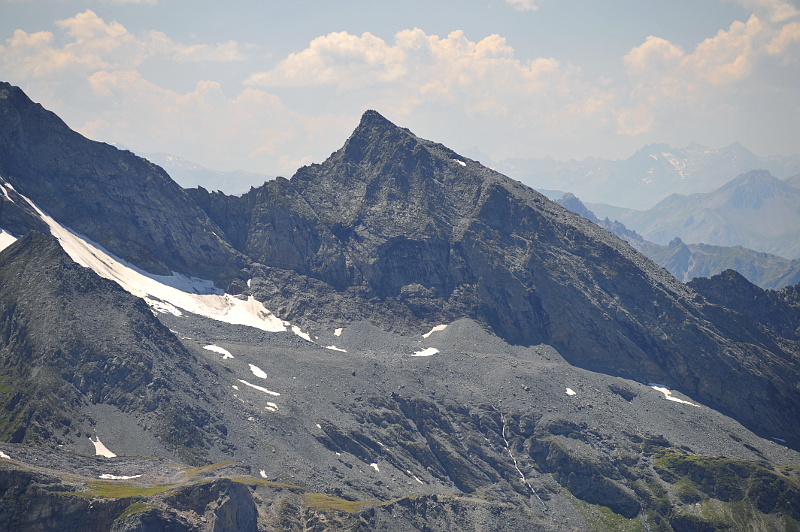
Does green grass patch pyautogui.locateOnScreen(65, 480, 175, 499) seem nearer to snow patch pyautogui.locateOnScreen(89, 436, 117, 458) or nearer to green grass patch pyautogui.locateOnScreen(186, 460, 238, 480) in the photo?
green grass patch pyautogui.locateOnScreen(186, 460, 238, 480)

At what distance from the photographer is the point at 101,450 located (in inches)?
6658

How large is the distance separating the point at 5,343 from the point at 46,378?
2153 centimetres

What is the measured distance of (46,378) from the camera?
184 meters

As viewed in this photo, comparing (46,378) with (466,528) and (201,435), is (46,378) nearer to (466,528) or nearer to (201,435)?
(201,435)

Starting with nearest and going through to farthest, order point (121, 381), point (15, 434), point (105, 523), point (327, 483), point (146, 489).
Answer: point (105, 523) < point (146, 489) < point (15, 434) < point (327, 483) < point (121, 381)

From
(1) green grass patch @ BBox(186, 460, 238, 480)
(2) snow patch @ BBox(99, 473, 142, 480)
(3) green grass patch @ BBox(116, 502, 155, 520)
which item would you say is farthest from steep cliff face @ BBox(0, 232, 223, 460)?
(3) green grass patch @ BBox(116, 502, 155, 520)

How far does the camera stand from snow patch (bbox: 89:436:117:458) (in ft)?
550

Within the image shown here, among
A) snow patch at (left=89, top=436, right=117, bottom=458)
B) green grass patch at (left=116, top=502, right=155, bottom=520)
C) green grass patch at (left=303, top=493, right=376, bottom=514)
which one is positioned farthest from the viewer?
snow patch at (left=89, top=436, right=117, bottom=458)

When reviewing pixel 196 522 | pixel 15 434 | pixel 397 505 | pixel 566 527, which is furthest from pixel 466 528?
pixel 15 434

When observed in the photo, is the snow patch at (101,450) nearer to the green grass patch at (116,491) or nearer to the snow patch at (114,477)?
the snow patch at (114,477)

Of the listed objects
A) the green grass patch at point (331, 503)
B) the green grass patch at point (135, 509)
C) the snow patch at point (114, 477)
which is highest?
the green grass patch at point (135, 509)

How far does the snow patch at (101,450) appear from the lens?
168 metres

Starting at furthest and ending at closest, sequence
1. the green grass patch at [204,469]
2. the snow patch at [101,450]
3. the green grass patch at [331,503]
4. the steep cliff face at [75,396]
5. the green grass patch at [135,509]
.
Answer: the steep cliff face at [75,396]
the snow patch at [101,450]
the green grass patch at [331,503]
the green grass patch at [204,469]
the green grass patch at [135,509]

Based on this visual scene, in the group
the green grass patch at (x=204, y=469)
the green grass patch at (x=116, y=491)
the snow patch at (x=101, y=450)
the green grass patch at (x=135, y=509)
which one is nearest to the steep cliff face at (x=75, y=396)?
the snow patch at (x=101, y=450)
